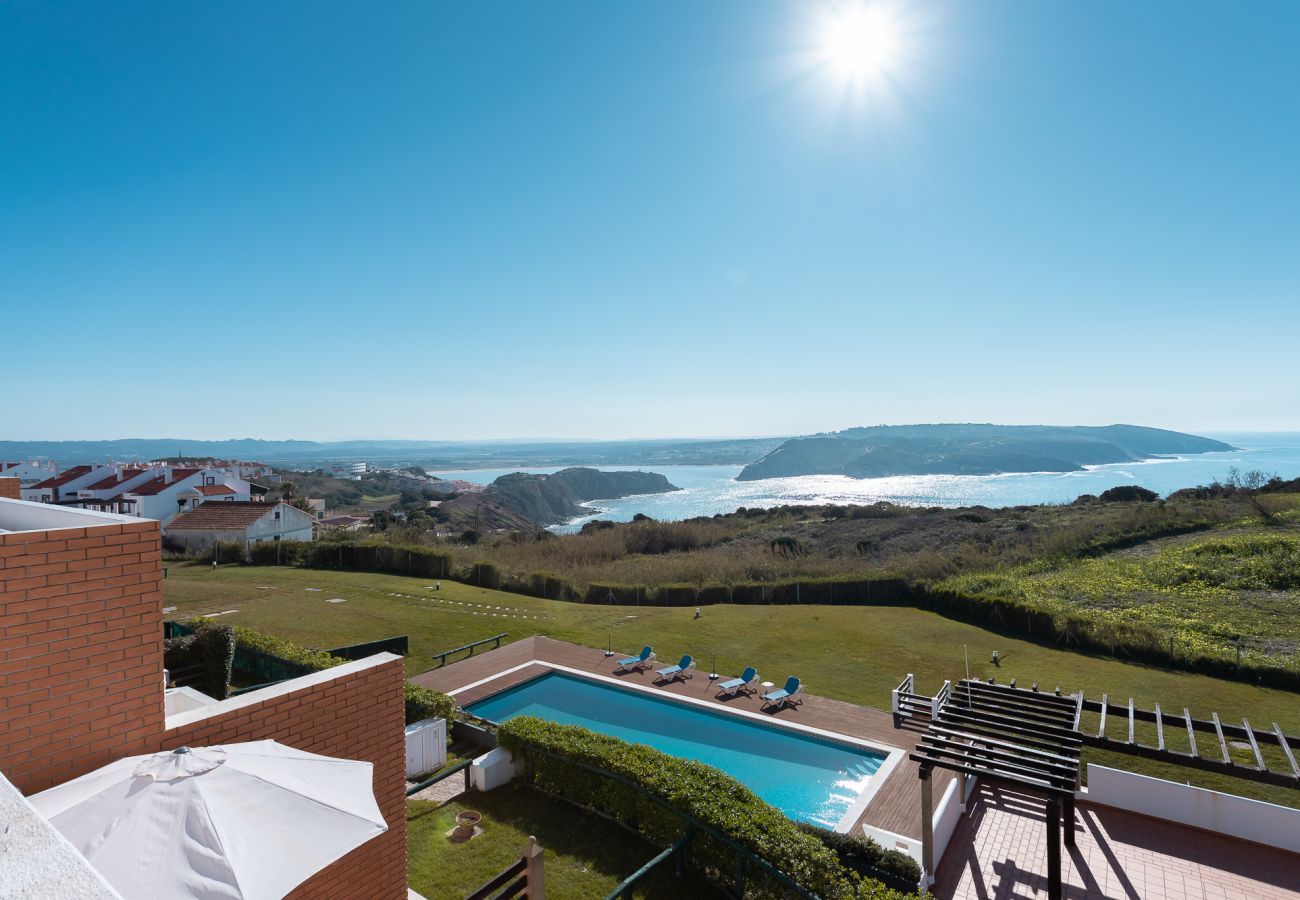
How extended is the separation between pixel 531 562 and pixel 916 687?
1897 cm

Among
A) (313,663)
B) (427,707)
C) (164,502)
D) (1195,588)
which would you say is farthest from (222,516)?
(1195,588)

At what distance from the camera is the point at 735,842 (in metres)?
6.68

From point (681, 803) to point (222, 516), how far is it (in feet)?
112

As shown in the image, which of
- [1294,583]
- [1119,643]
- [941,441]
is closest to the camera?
[1119,643]

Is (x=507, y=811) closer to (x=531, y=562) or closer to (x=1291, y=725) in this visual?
(x=1291, y=725)

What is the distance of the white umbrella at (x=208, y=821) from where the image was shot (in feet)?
9.66

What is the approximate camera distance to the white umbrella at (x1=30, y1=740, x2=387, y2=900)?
9.66 feet

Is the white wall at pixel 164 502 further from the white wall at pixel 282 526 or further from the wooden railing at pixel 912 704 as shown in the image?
the wooden railing at pixel 912 704

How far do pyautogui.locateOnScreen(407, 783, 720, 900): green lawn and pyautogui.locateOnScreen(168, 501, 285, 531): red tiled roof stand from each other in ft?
95.5

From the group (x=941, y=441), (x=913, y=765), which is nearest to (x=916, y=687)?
(x=913, y=765)

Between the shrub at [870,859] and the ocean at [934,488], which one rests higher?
the shrub at [870,859]

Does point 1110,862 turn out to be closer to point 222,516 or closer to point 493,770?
point 493,770

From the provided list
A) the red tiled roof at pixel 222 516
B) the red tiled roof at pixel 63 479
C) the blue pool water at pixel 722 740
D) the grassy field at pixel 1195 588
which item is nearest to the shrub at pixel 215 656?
the blue pool water at pixel 722 740

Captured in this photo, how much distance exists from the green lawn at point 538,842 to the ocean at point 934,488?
1992 inches
